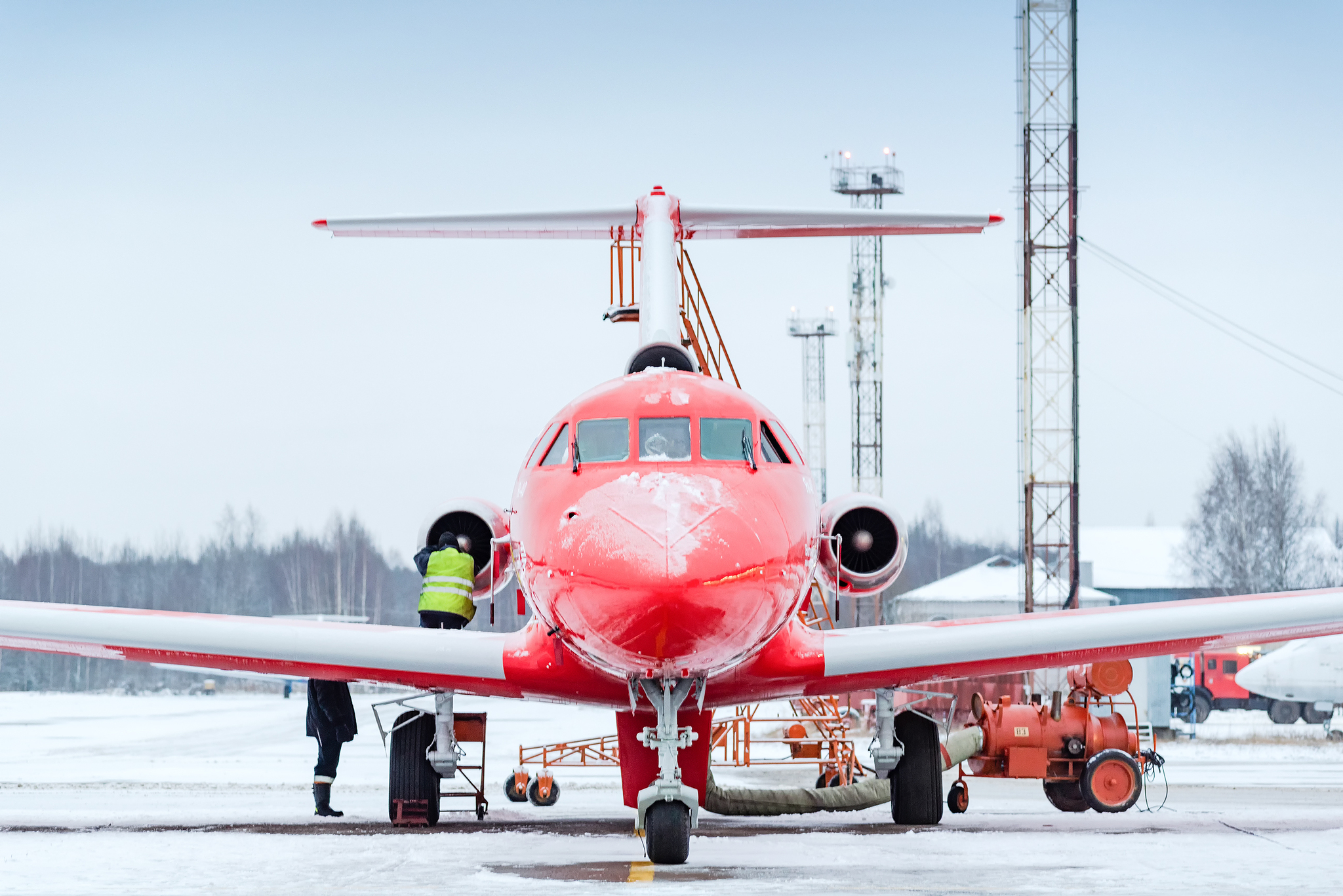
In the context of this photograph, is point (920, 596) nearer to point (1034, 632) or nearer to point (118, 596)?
point (1034, 632)

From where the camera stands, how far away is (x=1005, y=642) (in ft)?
36.4

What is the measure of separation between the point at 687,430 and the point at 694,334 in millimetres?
8484

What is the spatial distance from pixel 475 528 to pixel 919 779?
4.66 meters

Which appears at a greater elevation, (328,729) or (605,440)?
(605,440)

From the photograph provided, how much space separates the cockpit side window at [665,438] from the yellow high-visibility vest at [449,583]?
3.49 metres

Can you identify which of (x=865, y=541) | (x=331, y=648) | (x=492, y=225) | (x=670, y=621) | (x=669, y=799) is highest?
(x=492, y=225)

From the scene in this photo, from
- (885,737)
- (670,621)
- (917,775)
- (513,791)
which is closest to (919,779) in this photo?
(917,775)

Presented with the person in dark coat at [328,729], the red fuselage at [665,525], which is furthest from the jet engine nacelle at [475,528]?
the red fuselage at [665,525]

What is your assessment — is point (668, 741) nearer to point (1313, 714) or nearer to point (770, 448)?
point (770, 448)

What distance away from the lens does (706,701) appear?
11.4 meters

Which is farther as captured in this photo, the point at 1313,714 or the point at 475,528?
the point at 1313,714

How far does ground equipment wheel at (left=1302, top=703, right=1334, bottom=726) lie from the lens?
41.3 meters

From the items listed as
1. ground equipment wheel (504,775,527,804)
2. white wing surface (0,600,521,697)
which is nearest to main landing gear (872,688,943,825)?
white wing surface (0,600,521,697)

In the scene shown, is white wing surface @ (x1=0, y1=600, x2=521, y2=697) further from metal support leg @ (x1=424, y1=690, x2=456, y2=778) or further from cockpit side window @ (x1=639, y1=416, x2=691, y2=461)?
cockpit side window @ (x1=639, y1=416, x2=691, y2=461)
